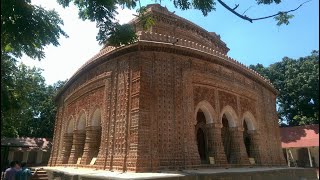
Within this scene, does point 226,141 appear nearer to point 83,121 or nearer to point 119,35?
point 83,121

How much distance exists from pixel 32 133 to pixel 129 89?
73.7ft

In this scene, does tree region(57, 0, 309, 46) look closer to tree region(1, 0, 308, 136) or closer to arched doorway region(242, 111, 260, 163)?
tree region(1, 0, 308, 136)

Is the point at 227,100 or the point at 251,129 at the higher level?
the point at 227,100

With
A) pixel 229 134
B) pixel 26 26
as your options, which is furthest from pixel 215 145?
pixel 26 26

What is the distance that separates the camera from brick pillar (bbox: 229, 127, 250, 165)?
33.8 ft

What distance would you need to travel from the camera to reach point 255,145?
11.5m

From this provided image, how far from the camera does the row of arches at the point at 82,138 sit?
10234mm

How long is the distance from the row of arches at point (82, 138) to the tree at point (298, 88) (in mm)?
17958

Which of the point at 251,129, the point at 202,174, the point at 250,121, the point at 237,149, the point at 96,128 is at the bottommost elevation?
the point at 202,174

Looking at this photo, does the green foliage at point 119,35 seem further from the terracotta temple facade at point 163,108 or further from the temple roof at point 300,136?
the temple roof at point 300,136

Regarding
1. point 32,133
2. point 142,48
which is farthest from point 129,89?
point 32,133

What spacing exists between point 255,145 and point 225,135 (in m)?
1.38

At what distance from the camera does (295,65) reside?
24.1 metres

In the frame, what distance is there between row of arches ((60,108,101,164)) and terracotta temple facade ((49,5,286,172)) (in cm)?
4
